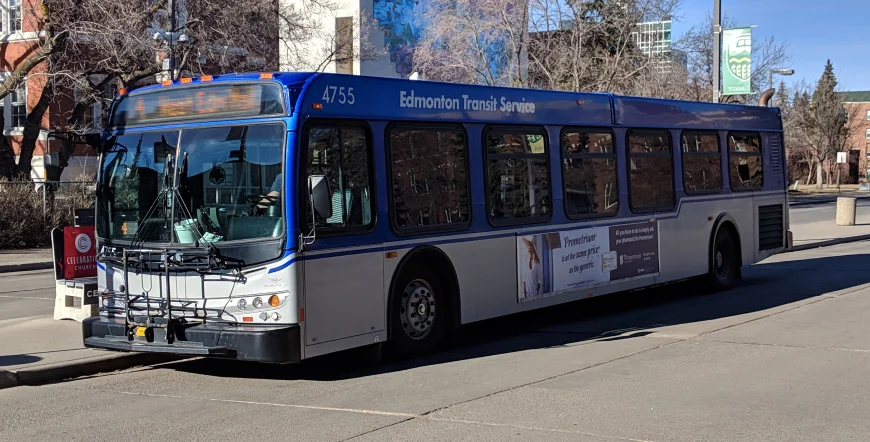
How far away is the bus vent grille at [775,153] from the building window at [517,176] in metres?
7.23

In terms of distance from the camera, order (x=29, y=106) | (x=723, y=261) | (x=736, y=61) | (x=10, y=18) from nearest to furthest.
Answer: (x=723, y=261)
(x=736, y=61)
(x=10, y=18)
(x=29, y=106)

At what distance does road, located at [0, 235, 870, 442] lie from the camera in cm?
700

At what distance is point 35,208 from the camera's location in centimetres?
2773

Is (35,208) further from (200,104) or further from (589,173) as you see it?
(200,104)

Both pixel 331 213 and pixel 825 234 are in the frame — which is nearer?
pixel 331 213

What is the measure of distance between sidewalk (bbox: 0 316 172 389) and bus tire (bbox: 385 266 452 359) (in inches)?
104

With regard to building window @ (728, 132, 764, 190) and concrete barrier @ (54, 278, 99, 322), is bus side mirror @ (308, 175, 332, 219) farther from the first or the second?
building window @ (728, 132, 764, 190)

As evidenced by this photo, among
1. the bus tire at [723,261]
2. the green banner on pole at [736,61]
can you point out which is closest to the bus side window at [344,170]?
the bus tire at [723,261]

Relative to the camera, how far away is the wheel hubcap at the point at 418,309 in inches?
394

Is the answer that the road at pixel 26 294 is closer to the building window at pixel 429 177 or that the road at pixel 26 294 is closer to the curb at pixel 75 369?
the curb at pixel 75 369

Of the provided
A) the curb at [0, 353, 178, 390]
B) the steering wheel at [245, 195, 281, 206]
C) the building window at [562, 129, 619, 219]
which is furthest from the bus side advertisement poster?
the curb at [0, 353, 178, 390]

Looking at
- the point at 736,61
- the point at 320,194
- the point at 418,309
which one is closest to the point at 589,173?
the point at 418,309

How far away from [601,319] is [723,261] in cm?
399

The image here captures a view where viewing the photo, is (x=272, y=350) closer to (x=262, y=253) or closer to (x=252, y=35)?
(x=262, y=253)
